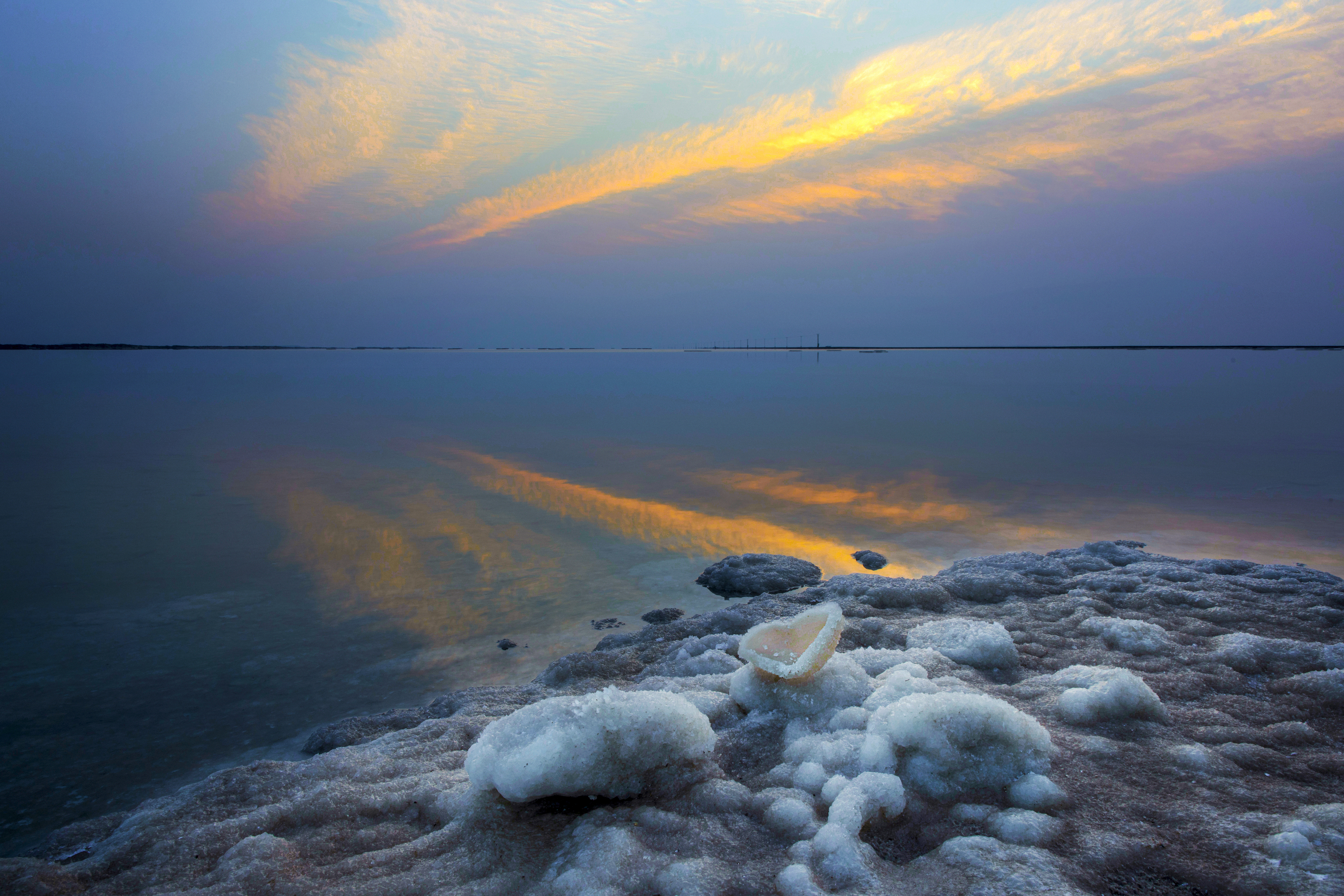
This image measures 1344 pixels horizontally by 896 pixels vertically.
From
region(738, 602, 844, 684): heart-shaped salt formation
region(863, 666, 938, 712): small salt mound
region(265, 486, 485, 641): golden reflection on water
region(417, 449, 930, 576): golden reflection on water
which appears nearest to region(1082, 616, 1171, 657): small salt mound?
region(863, 666, 938, 712): small salt mound

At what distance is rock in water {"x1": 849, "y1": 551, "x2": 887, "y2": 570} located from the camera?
7531mm

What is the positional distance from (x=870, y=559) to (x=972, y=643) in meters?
3.31

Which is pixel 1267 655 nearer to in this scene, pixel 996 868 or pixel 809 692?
pixel 809 692

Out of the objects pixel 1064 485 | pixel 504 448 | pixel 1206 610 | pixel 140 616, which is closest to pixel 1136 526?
pixel 1064 485

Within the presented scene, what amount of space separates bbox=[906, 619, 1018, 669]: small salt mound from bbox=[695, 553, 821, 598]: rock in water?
215cm

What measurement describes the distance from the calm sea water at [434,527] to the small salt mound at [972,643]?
2374mm

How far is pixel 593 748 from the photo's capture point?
2.78 metres

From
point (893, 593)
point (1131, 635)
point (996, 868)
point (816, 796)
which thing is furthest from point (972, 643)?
point (996, 868)

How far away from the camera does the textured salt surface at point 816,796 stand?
7.72ft

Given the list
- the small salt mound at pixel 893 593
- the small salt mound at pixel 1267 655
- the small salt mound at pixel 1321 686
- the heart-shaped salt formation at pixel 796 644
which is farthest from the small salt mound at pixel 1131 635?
the heart-shaped salt formation at pixel 796 644

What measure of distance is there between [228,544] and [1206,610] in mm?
10254

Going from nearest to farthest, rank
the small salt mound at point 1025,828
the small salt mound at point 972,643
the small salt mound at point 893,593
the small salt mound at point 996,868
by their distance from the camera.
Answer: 1. the small salt mound at point 996,868
2. the small salt mound at point 1025,828
3. the small salt mound at point 972,643
4. the small salt mound at point 893,593

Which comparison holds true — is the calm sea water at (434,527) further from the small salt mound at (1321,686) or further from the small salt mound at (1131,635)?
the small salt mound at (1321,686)

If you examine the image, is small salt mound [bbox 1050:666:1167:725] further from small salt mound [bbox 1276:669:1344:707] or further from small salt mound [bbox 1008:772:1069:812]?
small salt mound [bbox 1276:669:1344:707]
